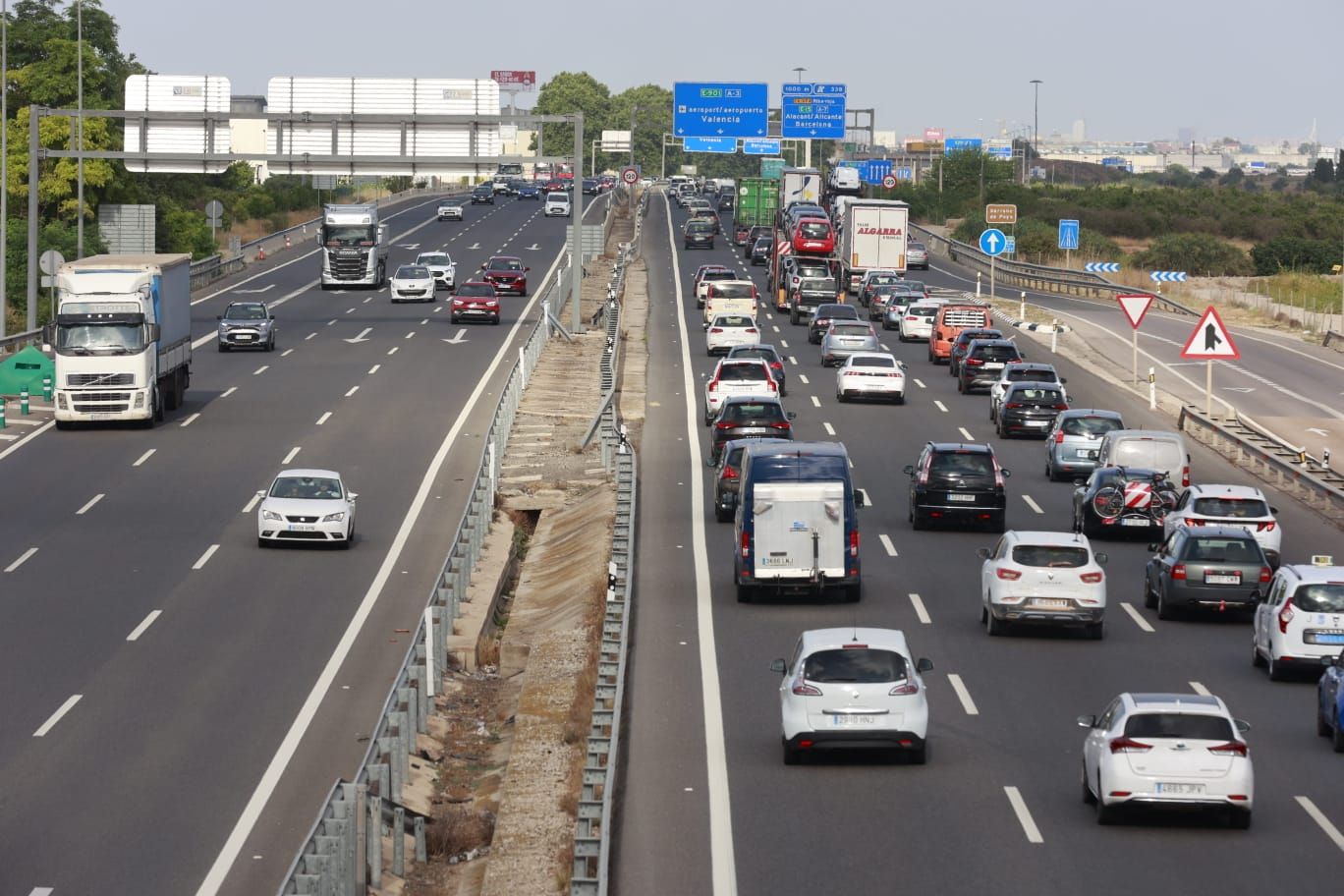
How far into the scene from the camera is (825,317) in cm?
6869

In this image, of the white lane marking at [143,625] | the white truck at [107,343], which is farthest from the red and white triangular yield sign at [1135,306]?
the white lane marking at [143,625]

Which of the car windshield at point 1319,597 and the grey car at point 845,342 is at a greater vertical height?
the grey car at point 845,342

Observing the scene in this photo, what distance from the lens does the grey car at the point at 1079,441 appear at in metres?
42.9

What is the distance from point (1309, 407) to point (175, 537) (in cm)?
3368

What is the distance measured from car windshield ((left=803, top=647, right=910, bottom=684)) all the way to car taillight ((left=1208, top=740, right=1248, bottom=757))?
3513mm

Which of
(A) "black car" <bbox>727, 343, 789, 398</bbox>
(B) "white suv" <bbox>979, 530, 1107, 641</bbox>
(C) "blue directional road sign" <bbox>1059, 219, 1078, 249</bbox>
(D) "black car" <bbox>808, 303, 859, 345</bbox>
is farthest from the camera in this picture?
(C) "blue directional road sign" <bbox>1059, 219, 1078, 249</bbox>

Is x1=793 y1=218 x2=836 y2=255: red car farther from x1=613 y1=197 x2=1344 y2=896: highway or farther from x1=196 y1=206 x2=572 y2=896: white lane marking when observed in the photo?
x1=613 y1=197 x2=1344 y2=896: highway

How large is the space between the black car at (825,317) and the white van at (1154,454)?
2849cm

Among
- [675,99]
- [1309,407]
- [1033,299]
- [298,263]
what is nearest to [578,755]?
[1309,407]

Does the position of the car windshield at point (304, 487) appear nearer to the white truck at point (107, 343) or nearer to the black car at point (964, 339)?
the white truck at point (107, 343)

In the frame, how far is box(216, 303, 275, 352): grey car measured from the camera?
63.8 meters

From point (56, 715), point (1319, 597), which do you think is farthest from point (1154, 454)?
point (56, 715)

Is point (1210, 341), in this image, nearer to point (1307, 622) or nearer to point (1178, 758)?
point (1307, 622)

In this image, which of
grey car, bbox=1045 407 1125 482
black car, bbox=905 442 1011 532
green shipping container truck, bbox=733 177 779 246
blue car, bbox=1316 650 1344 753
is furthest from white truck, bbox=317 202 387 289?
blue car, bbox=1316 650 1344 753
